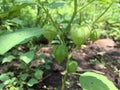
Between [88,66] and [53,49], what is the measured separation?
0.69 metres

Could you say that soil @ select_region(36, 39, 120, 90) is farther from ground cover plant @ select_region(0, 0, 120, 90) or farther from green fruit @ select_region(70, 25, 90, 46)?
green fruit @ select_region(70, 25, 90, 46)

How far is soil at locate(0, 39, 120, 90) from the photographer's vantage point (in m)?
1.65

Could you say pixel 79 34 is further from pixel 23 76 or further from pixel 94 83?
pixel 23 76

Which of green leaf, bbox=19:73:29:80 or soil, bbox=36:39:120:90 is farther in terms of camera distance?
soil, bbox=36:39:120:90

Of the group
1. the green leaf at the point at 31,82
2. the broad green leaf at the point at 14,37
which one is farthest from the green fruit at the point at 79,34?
the green leaf at the point at 31,82

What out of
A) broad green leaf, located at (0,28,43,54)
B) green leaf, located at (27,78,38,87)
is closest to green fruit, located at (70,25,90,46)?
broad green leaf, located at (0,28,43,54)

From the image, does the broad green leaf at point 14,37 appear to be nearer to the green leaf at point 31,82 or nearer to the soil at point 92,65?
the green leaf at point 31,82

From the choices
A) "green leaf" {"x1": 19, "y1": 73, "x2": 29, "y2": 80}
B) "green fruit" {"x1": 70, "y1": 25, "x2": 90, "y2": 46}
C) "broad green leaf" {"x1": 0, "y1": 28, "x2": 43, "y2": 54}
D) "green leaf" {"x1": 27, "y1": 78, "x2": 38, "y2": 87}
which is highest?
"broad green leaf" {"x1": 0, "y1": 28, "x2": 43, "y2": 54}

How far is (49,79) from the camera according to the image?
168cm

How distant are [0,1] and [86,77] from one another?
1412 millimetres

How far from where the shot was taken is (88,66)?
186cm

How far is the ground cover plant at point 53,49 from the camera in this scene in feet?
3.54

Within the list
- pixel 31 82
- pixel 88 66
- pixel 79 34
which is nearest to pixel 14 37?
pixel 79 34

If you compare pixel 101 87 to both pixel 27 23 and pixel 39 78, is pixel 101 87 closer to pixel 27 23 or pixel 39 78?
pixel 39 78
